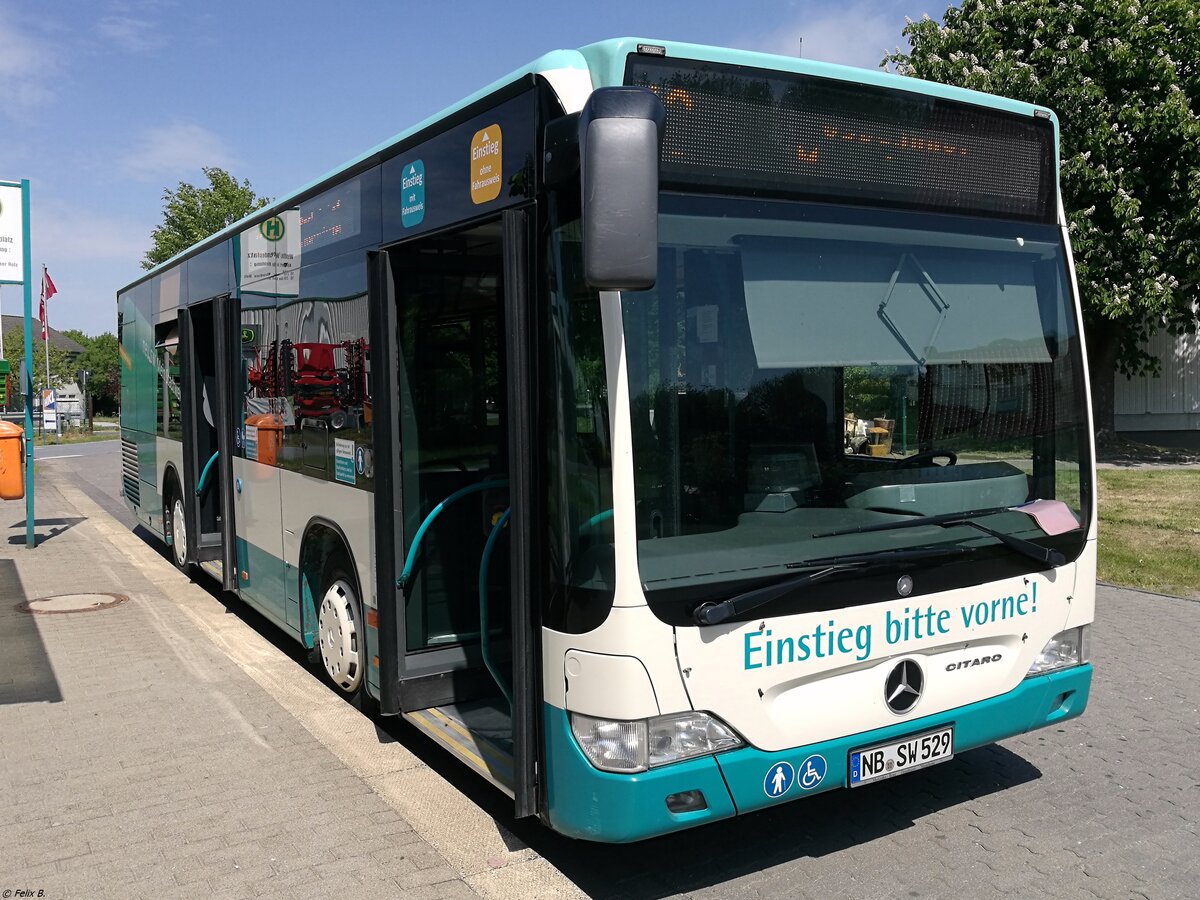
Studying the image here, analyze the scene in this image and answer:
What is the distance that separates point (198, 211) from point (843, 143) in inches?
1420

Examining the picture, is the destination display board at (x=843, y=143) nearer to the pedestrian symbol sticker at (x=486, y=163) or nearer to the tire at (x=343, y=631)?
the pedestrian symbol sticker at (x=486, y=163)

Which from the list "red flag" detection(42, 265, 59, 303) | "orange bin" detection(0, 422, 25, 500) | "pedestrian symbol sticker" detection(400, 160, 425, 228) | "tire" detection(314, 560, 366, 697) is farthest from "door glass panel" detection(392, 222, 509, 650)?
"red flag" detection(42, 265, 59, 303)

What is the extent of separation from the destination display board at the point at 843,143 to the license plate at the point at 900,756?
191cm

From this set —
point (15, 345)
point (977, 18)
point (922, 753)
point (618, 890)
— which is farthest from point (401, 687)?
point (15, 345)

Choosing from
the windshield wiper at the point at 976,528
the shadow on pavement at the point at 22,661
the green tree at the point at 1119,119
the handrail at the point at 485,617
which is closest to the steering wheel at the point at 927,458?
the windshield wiper at the point at 976,528

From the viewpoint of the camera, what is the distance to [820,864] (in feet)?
12.9

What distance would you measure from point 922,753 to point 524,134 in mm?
2612

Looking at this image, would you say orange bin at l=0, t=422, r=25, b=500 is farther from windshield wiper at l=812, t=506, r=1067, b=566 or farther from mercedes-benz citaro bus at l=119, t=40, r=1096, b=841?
windshield wiper at l=812, t=506, r=1067, b=566

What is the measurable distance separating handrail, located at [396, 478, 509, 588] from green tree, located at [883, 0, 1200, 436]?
50.2 ft

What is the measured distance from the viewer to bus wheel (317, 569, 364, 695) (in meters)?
5.45

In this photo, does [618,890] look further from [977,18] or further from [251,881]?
[977,18]

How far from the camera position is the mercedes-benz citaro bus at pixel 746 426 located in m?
3.30

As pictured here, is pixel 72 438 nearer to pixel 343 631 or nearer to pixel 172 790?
pixel 343 631

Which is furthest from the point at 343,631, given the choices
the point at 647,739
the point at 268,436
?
the point at 647,739
